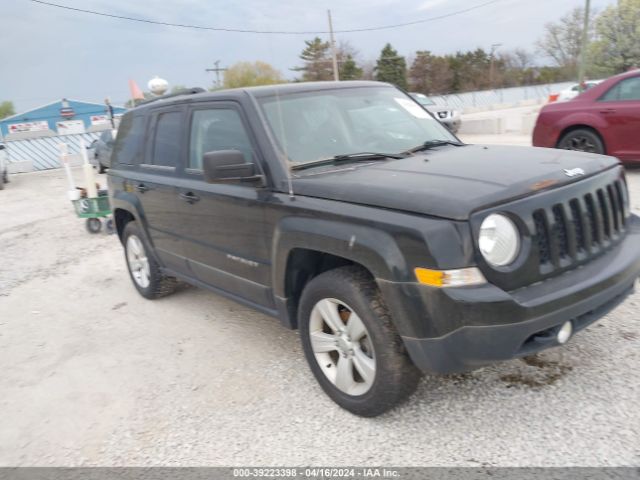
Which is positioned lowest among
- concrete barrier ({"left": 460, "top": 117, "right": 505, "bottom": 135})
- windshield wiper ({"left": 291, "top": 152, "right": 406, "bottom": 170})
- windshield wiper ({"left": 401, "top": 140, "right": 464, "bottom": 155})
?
concrete barrier ({"left": 460, "top": 117, "right": 505, "bottom": 135})

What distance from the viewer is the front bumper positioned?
2436 millimetres

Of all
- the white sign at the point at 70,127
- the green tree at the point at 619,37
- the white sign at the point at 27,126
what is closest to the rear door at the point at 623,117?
the white sign at the point at 70,127

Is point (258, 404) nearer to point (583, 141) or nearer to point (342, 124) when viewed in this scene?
point (342, 124)

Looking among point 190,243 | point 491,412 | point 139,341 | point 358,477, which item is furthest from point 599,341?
point 139,341

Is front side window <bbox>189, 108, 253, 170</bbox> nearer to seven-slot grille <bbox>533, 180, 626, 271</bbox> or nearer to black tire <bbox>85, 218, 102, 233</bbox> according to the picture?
seven-slot grille <bbox>533, 180, 626, 271</bbox>

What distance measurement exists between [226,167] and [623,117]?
273 inches

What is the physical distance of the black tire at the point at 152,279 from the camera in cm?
523

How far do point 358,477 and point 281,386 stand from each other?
1.03m

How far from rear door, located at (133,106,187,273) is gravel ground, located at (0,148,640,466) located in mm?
696

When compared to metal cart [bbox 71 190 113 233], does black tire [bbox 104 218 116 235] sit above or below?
below

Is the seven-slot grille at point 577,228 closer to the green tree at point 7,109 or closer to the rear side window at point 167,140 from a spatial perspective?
the rear side window at point 167,140

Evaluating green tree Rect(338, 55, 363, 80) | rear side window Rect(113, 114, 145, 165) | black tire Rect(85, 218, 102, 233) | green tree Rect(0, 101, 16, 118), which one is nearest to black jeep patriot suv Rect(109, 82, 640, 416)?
rear side window Rect(113, 114, 145, 165)

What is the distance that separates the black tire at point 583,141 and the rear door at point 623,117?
150 millimetres

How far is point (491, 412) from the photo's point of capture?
2.96 m
